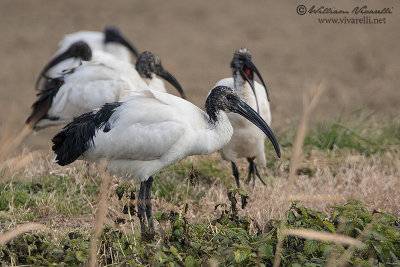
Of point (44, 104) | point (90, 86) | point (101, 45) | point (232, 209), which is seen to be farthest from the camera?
point (101, 45)

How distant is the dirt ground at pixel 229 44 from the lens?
10594mm

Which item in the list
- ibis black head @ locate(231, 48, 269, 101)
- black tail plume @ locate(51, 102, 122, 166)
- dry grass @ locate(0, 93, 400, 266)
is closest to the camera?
black tail plume @ locate(51, 102, 122, 166)

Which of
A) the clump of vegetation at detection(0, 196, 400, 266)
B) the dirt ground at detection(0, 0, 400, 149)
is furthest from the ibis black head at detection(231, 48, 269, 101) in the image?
the dirt ground at detection(0, 0, 400, 149)

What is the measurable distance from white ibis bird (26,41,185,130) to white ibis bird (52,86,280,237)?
1420mm

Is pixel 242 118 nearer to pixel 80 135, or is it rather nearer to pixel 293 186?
pixel 293 186

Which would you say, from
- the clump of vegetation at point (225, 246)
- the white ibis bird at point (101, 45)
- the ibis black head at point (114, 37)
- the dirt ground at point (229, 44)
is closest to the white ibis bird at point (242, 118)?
the clump of vegetation at point (225, 246)

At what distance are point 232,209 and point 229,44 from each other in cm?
956

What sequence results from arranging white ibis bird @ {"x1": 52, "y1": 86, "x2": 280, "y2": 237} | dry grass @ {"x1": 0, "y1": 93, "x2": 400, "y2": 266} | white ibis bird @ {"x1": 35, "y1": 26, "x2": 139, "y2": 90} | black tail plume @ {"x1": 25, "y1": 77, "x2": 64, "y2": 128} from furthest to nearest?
white ibis bird @ {"x1": 35, "y1": 26, "x2": 139, "y2": 90}
black tail plume @ {"x1": 25, "y1": 77, "x2": 64, "y2": 128}
dry grass @ {"x1": 0, "y1": 93, "x2": 400, "y2": 266}
white ibis bird @ {"x1": 52, "y1": 86, "x2": 280, "y2": 237}

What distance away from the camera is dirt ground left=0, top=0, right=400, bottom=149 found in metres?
10.6

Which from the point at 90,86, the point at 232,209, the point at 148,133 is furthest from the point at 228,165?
the point at 232,209

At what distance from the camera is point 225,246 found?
3.85 m

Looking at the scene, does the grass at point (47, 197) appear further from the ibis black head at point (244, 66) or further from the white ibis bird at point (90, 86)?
the ibis black head at point (244, 66)

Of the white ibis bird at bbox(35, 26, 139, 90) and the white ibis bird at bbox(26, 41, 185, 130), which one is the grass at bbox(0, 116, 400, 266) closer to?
the white ibis bird at bbox(26, 41, 185, 130)

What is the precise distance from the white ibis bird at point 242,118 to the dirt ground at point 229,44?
285cm
